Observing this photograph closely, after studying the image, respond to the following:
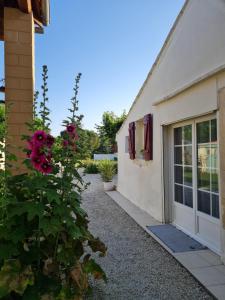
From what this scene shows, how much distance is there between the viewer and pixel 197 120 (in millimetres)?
5039

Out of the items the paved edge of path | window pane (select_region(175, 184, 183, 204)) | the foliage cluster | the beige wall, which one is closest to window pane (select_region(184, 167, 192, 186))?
window pane (select_region(175, 184, 183, 204))

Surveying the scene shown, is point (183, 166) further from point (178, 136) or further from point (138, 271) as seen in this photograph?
point (138, 271)

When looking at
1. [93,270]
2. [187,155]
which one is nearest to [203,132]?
[187,155]

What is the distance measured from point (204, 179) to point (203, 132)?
0.80 metres

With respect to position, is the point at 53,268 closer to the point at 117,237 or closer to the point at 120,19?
the point at 117,237

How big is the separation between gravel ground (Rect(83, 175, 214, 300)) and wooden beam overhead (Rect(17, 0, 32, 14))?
11.3ft

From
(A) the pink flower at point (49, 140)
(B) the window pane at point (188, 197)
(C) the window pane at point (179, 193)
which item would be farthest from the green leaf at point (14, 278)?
(C) the window pane at point (179, 193)

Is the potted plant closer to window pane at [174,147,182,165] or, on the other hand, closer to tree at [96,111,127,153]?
window pane at [174,147,182,165]

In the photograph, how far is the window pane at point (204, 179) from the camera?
4.73 metres

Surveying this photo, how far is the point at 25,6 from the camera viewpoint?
3438 mm

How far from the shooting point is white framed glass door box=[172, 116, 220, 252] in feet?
14.9

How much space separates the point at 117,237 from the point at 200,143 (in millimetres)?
2380

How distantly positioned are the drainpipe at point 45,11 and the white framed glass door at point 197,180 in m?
2.89

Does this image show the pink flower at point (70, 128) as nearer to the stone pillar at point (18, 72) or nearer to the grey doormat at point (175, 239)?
the stone pillar at point (18, 72)
